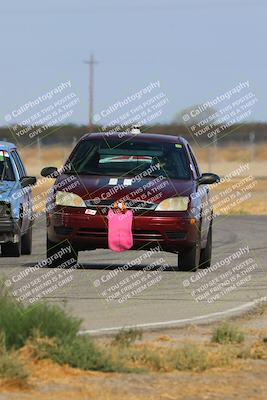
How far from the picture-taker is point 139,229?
17.7 m

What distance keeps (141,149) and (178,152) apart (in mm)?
549

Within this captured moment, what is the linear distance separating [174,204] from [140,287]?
80.7 inches

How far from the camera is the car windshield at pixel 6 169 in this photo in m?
21.2

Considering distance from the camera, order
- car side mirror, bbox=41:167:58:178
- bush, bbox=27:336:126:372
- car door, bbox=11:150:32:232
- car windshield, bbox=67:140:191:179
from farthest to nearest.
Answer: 1. car door, bbox=11:150:32:232
2. car side mirror, bbox=41:167:58:178
3. car windshield, bbox=67:140:191:179
4. bush, bbox=27:336:126:372

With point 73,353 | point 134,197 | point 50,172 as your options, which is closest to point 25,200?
point 50,172

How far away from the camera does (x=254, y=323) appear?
42.8 feet

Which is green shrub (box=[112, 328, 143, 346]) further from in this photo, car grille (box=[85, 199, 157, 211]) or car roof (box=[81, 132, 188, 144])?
car roof (box=[81, 132, 188, 144])

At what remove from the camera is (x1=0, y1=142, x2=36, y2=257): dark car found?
797 inches

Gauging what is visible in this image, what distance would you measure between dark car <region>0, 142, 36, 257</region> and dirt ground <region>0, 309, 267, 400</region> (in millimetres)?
10359

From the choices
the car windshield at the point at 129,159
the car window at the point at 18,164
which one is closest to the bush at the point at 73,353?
the car windshield at the point at 129,159

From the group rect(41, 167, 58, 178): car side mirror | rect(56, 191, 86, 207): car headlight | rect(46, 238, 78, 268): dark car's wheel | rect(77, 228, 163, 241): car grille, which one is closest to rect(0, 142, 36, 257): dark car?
rect(41, 167, 58, 178): car side mirror

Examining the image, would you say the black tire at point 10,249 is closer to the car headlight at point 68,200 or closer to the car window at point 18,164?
the car window at point 18,164

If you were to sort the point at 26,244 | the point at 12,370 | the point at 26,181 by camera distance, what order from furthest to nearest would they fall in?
the point at 26,244
the point at 26,181
the point at 12,370

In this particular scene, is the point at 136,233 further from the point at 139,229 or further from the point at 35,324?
the point at 35,324
